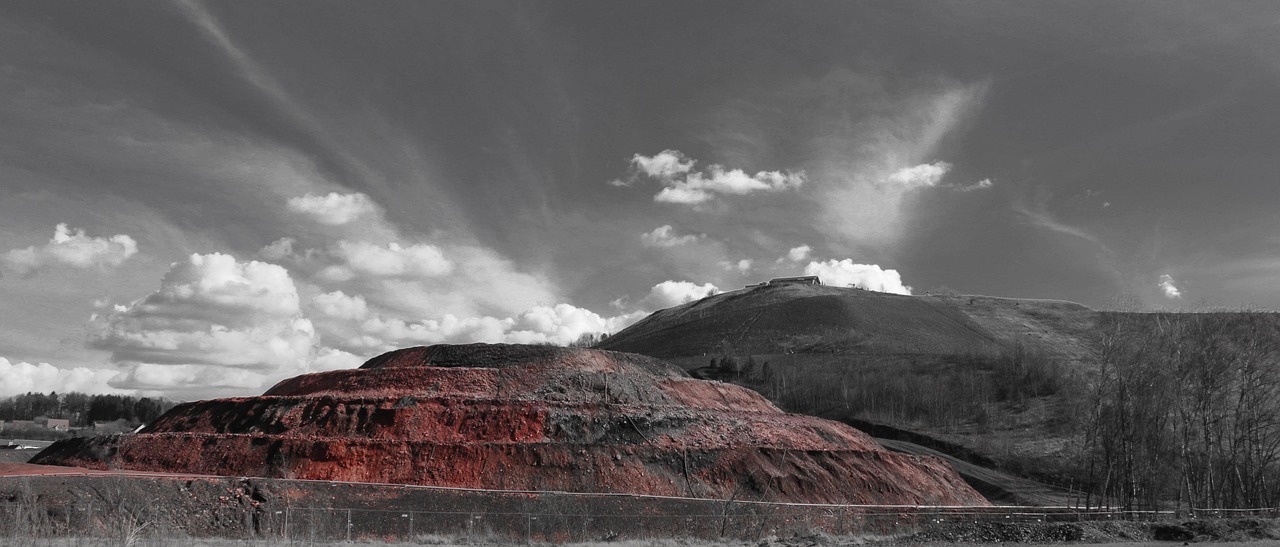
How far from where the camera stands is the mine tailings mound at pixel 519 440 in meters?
32.5

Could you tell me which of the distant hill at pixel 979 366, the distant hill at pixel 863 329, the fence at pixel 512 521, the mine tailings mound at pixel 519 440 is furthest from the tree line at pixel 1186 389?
the distant hill at pixel 863 329

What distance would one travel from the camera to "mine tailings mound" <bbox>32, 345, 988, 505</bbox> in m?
32.5

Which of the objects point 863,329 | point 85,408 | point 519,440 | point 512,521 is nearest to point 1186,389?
point 519,440

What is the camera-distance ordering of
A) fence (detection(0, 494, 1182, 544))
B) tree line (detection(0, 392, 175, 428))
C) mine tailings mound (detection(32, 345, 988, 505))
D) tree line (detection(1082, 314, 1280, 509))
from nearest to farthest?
fence (detection(0, 494, 1182, 544)) < mine tailings mound (detection(32, 345, 988, 505)) < tree line (detection(1082, 314, 1280, 509)) < tree line (detection(0, 392, 175, 428))

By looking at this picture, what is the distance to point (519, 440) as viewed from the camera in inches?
1357

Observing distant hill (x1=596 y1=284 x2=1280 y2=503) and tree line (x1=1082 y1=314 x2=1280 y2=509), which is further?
distant hill (x1=596 y1=284 x2=1280 y2=503)

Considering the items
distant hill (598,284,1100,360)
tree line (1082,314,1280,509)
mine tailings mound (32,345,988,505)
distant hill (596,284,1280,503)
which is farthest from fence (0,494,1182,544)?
distant hill (598,284,1100,360)

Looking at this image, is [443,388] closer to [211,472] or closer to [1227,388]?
[211,472]

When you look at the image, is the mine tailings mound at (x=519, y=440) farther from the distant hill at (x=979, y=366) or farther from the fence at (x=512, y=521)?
the distant hill at (x=979, y=366)

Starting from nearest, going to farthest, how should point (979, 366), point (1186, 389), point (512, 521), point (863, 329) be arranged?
point (512, 521)
point (1186, 389)
point (979, 366)
point (863, 329)

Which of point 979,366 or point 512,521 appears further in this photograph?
point 979,366

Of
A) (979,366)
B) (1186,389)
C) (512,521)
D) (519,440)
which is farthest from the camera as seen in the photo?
(979,366)

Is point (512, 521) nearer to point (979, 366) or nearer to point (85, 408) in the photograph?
point (979, 366)

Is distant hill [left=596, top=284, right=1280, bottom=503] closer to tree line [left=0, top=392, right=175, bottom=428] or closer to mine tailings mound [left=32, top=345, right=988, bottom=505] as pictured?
mine tailings mound [left=32, top=345, right=988, bottom=505]
